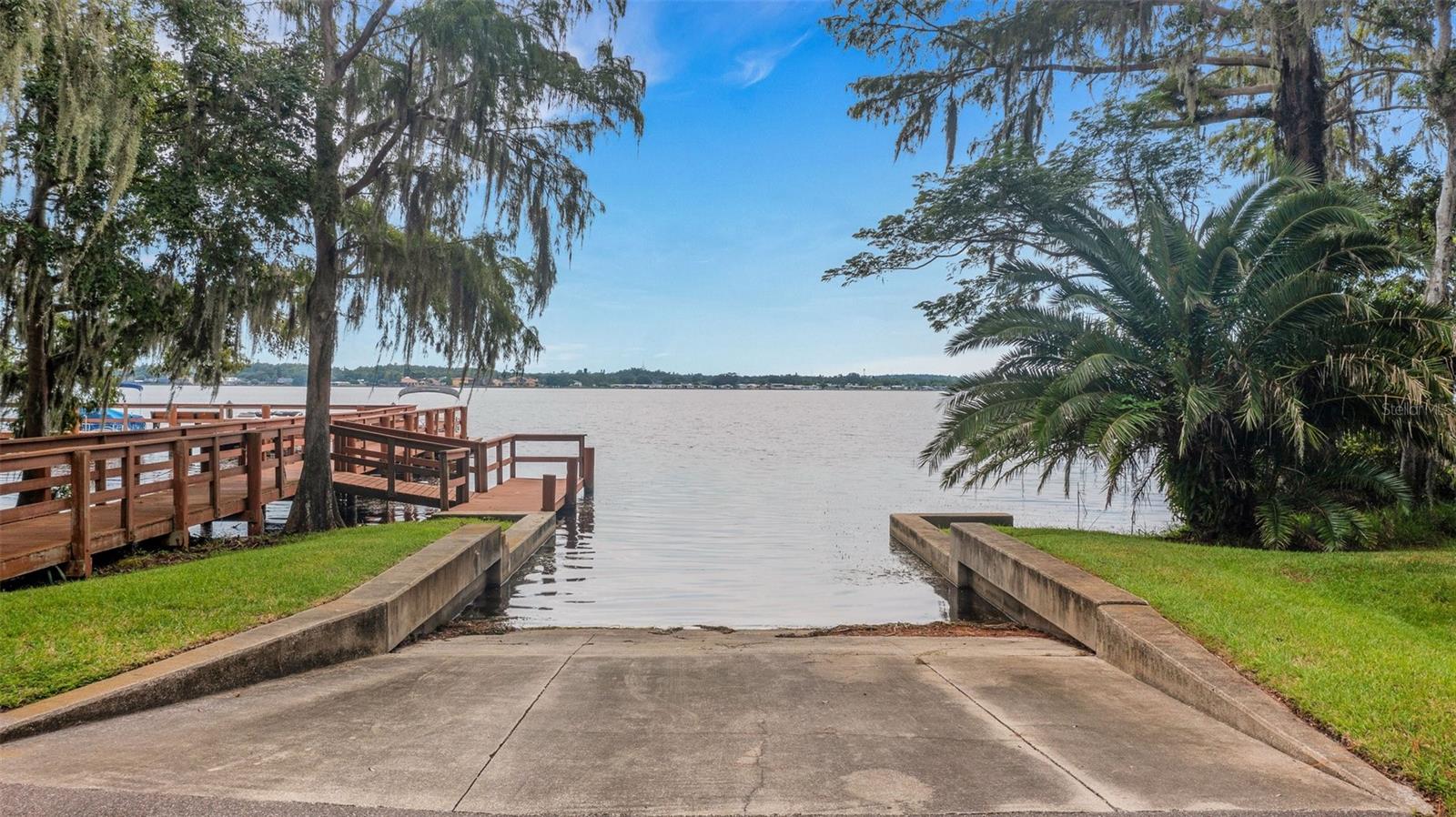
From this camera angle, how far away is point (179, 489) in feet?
32.2

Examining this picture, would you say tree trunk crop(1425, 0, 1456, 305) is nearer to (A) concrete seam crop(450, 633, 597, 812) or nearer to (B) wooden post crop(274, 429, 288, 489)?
(A) concrete seam crop(450, 633, 597, 812)

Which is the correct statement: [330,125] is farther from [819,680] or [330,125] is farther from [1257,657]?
[1257,657]

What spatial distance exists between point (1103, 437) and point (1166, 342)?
2301 millimetres

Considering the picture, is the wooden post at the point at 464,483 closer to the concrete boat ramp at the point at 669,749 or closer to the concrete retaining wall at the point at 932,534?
the concrete retaining wall at the point at 932,534

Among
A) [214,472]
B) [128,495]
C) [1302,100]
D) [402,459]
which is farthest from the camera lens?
[402,459]

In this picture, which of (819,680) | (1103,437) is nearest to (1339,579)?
(1103,437)

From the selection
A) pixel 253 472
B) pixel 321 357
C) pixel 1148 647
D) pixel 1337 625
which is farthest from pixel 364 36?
pixel 1337 625

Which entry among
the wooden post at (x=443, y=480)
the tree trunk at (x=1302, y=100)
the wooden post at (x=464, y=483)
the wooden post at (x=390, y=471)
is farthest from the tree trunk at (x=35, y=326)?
the tree trunk at (x=1302, y=100)

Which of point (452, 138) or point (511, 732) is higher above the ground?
point (452, 138)

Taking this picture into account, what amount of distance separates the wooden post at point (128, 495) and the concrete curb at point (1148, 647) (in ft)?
29.3

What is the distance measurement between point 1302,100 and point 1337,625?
1051 centimetres

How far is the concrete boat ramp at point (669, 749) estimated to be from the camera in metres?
3.30

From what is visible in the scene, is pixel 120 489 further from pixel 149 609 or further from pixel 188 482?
pixel 149 609

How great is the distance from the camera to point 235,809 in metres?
3.17
